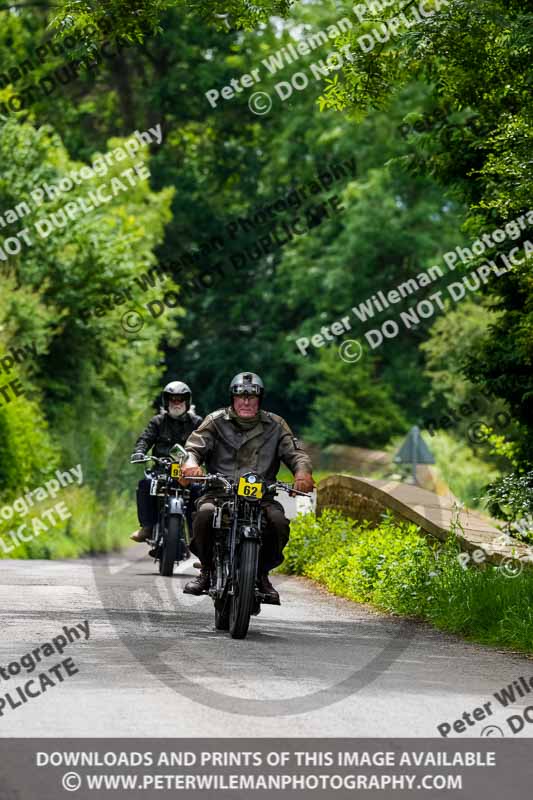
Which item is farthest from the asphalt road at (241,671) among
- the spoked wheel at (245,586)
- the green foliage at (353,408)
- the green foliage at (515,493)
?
the green foliage at (353,408)

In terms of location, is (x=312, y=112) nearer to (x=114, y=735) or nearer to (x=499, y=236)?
(x=499, y=236)

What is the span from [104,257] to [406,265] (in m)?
22.7

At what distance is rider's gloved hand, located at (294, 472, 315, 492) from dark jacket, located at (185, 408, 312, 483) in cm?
19

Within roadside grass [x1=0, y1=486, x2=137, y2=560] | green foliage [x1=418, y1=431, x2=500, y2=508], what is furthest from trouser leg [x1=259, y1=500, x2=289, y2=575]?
green foliage [x1=418, y1=431, x2=500, y2=508]

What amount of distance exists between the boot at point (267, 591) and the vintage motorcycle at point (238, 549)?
0.01 m

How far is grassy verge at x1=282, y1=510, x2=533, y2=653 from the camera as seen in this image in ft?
40.5

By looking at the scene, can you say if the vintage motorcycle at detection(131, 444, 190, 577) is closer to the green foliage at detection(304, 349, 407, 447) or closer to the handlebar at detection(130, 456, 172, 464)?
the handlebar at detection(130, 456, 172, 464)

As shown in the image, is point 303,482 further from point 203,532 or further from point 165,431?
point 165,431

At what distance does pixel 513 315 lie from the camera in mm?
16375

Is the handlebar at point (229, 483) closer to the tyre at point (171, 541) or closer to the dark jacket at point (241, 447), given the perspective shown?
the dark jacket at point (241, 447)

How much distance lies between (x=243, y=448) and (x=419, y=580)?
2.83 metres

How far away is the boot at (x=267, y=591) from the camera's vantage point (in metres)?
11.7

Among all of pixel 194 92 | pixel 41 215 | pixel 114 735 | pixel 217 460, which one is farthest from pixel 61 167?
pixel 114 735

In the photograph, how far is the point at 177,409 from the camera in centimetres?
1792
